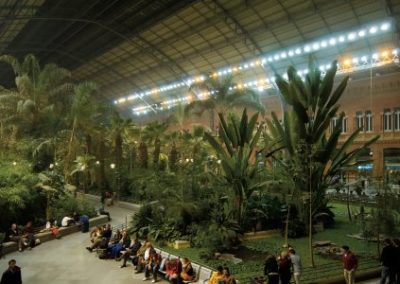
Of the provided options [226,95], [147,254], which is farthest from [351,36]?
[147,254]

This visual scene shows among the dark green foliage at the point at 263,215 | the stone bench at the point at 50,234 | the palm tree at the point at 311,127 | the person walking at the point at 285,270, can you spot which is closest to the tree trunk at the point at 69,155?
the stone bench at the point at 50,234

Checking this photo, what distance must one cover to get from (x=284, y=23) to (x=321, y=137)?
19002 millimetres

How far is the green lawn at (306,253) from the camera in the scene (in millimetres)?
10062

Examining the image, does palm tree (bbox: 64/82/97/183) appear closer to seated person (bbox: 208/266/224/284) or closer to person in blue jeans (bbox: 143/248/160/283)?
person in blue jeans (bbox: 143/248/160/283)

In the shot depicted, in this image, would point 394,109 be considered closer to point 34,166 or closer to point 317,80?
point 317,80

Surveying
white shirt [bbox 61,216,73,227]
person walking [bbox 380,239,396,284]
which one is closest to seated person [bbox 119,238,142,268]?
white shirt [bbox 61,216,73,227]

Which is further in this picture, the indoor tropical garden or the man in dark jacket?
the indoor tropical garden

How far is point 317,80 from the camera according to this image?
10.7 meters

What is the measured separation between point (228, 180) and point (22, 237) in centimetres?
735

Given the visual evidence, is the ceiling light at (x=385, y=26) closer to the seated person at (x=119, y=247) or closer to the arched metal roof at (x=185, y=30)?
the arched metal roof at (x=185, y=30)

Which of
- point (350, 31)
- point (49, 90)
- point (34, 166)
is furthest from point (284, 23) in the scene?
point (34, 166)

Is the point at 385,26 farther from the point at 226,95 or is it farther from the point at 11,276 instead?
the point at 11,276

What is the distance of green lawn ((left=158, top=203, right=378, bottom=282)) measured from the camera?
10.1 metres

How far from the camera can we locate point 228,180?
1359 cm
